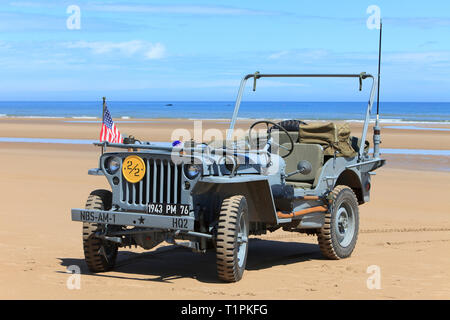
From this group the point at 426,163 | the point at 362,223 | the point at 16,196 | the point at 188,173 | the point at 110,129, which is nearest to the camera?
the point at 188,173

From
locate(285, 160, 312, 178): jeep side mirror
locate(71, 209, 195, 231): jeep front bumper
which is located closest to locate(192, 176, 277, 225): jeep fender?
locate(71, 209, 195, 231): jeep front bumper

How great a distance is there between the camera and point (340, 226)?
1001cm

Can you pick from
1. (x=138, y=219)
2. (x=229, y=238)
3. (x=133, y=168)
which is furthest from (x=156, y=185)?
(x=229, y=238)

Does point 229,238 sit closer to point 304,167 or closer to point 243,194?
point 243,194

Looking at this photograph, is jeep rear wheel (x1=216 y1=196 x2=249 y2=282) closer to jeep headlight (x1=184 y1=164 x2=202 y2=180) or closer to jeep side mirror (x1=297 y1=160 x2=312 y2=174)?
jeep headlight (x1=184 y1=164 x2=202 y2=180)

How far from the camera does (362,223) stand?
12531mm

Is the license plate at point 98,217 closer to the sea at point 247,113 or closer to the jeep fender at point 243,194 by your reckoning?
the jeep fender at point 243,194

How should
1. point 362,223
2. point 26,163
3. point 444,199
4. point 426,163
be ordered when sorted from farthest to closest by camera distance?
point 426,163, point 26,163, point 444,199, point 362,223

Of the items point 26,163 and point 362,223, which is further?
point 26,163

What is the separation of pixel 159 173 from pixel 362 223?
17.9 feet

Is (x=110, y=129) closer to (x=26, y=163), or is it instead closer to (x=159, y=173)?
(x=159, y=173)

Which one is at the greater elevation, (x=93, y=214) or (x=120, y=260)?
(x=93, y=214)

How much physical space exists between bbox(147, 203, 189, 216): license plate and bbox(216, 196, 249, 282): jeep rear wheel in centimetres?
36
